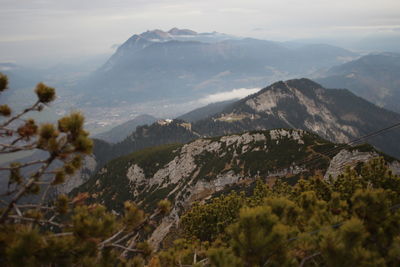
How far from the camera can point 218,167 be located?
3627 inches

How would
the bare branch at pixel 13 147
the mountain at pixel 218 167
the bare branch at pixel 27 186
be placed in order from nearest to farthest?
1. the bare branch at pixel 27 186
2. the bare branch at pixel 13 147
3. the mountain at pixel 218 167

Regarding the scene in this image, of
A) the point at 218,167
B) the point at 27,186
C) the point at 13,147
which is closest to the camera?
the point at 27,186

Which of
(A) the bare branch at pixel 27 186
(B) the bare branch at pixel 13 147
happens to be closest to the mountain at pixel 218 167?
(B) the bare branch at pixel 13 147

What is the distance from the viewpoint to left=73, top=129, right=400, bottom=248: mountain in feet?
220

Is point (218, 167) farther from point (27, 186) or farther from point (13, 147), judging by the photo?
point (27, 186)

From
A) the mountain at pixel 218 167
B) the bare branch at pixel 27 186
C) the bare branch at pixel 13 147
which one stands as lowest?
the mountain at pixel 218 167

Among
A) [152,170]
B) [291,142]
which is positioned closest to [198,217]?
[291,142]

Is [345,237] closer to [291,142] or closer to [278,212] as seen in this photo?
[278,212]

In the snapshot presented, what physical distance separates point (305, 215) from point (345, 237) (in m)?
4.43

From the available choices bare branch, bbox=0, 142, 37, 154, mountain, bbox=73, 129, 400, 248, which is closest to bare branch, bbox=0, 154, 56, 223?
bare branch, bbox=0, 142, 37, 154

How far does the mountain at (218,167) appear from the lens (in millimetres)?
67062

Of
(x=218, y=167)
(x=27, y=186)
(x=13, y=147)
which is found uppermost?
(x=13, y=147)

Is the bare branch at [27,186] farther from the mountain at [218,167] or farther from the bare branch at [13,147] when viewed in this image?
the mountain at [218,167]

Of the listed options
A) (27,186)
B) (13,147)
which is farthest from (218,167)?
(27,186)
